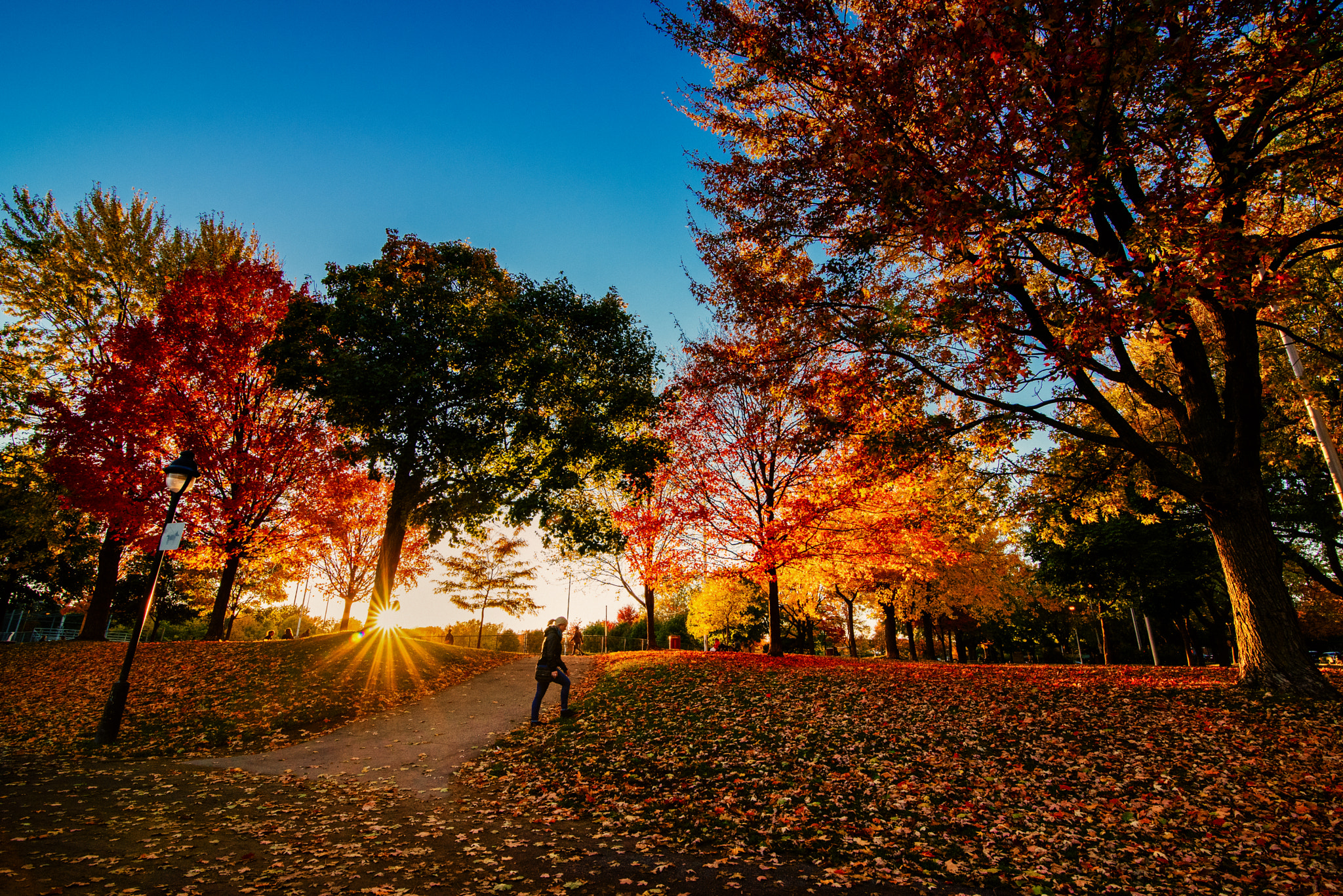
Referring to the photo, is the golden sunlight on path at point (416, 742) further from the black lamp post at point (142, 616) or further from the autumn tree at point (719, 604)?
the autumn tree at point (719, 604)

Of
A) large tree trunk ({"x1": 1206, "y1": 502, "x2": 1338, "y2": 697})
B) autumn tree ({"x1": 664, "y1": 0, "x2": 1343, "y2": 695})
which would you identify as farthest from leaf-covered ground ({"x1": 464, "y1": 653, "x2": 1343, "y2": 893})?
autumn tree ({"x1": 664, "y1": 0, "x2": 1343, "y2": 695})

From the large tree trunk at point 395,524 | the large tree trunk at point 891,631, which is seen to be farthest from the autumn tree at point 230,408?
the large tree trunk at point 891,631

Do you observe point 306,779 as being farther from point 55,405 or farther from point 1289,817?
point 55,405

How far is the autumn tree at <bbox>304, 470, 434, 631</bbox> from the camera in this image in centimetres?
2095

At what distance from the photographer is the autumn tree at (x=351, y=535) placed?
21.0 meters

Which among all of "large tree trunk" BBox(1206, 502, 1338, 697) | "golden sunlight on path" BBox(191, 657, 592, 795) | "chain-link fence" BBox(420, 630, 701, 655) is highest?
"large tree trunk" BBox(1206, 502, 1338, 697)

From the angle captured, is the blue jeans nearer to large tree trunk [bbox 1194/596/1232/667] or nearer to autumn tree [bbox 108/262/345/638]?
autumn tree [bbox 108/262/345/638]

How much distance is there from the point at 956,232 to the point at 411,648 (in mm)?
21063

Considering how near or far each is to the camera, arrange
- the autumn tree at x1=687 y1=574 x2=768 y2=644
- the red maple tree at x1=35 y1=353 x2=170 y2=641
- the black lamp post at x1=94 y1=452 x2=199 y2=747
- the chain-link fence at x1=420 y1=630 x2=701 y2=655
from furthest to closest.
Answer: the autumn tree at x1=687 y1=574 x2=768 y2=644 → the chain-link fence at x1=420 y1=630 x2=701 y2=655 → the red maple tree at x1=35 y1=353 x2=170 y2=641 → the black lamp post at x1=94 y1=452 x2=199 y2=747

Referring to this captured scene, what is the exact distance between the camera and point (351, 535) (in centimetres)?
3372

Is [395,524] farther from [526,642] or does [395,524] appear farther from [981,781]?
[526,642]

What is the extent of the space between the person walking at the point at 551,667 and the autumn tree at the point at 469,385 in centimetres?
639

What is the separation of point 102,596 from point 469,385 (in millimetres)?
17201

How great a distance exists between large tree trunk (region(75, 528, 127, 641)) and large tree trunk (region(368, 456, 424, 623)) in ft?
36.6
